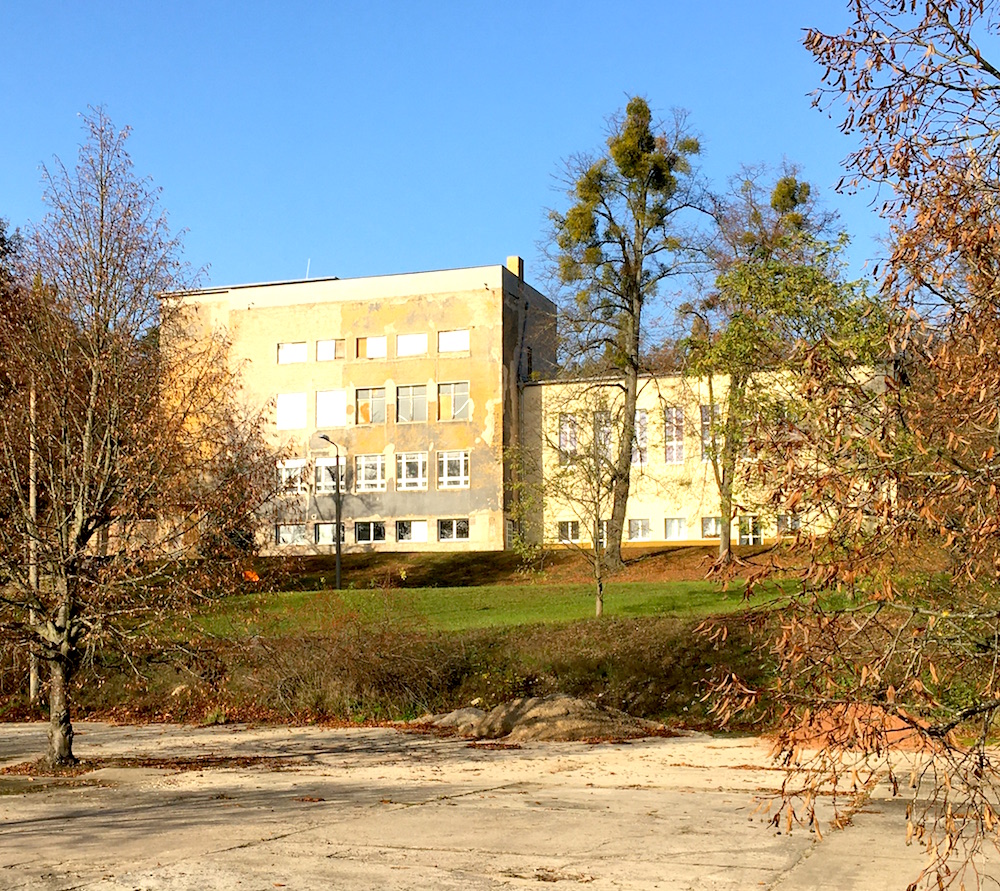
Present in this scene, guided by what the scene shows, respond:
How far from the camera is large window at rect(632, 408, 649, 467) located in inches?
1982

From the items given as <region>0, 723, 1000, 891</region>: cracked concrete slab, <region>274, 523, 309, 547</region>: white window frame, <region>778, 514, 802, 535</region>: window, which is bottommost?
<region>0, 723, 1000, 891</region>: cracked concrete slab

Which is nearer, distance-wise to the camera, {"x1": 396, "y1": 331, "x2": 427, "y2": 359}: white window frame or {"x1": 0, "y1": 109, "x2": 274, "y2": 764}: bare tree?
{"x1": 0, "y1": 109, "x2": 274, "y2": 764}: bare tree

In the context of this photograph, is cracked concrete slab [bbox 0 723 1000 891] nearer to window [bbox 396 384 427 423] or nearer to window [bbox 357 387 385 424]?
window [bbox 396 384 427 423]

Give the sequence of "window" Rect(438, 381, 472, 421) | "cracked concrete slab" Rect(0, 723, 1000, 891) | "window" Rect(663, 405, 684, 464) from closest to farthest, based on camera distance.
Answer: "cracked concrete slab" Rect(0, 723, 1000, 891) → "window" Rect(663, 405, 684, 464) → "window" Rect(438, 381, 472, 421)

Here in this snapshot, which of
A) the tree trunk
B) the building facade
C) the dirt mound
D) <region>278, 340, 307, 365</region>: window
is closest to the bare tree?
the tree trunk

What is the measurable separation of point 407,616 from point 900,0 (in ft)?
73.9

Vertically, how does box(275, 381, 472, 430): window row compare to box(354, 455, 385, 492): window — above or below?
above

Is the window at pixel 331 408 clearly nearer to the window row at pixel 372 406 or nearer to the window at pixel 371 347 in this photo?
the window row at pixel 372 406

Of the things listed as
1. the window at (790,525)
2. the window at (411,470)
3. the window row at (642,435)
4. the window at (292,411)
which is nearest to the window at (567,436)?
the window row at (642,435)

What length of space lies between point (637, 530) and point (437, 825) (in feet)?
147

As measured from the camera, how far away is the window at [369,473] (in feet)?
193

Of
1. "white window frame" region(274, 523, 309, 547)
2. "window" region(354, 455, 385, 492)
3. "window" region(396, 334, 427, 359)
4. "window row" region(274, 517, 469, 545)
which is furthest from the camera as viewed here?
"white window frame" region(274, 523, 309, 547)

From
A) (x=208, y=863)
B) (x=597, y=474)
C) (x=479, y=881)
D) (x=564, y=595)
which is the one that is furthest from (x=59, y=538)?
(x=564, y=595)

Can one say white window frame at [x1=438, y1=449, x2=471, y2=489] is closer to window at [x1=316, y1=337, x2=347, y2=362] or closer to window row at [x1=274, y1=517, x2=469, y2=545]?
window row at [x1=274, y1=517, x2=469, y2=545]
